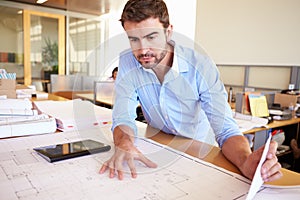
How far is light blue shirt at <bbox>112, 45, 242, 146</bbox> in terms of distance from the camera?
91cm

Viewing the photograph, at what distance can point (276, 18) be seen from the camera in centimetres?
318

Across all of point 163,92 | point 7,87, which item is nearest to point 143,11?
point 163,92

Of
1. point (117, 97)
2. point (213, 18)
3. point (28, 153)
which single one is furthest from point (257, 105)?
point (213, 18)

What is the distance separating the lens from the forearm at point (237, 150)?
646 millimetres

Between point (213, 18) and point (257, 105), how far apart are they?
240cm

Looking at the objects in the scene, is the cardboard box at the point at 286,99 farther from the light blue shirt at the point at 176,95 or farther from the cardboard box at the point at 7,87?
the cardboard box at the point at 7,87

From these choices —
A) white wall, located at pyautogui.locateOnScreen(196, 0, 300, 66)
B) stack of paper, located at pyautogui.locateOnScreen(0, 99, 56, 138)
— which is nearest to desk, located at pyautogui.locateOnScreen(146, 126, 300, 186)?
stack of paper, located at pyautogui.locateOnScreen(0, 99, 56, 138)

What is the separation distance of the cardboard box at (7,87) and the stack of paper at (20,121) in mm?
379

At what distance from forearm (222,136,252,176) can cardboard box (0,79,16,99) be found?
1240mm

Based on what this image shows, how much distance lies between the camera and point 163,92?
3.31 ft

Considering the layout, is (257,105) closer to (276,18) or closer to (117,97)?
(117,97)

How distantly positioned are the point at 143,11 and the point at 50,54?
472cm

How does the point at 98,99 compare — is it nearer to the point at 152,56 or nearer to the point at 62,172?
the point at 152,56

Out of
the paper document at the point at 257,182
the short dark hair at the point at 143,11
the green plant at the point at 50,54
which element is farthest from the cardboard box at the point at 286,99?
the green plant at the point at 50,54
